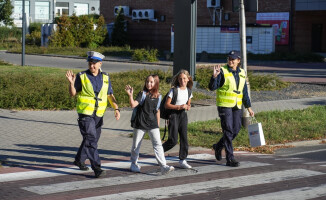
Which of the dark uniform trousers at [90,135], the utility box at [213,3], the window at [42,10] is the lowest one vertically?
the dark uniform trousers at [90,135]

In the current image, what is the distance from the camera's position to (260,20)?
51.0m

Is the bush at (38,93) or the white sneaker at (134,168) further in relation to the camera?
the bush at (38,93)

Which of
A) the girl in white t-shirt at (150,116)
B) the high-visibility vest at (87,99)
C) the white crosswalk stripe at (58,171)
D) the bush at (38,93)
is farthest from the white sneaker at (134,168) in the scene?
the bush at (38,93)

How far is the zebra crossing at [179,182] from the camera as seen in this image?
320 inches

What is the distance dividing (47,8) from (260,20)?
3911 centimetres

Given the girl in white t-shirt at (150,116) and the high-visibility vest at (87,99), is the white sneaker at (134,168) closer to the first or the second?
the girl in white t-shirt at (150,116)

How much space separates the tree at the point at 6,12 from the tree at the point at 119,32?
1577cm

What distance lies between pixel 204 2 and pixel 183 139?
45826 mm

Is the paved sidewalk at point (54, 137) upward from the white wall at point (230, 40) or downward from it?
downward

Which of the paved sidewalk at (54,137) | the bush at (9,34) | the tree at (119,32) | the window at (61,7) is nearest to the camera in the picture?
the paved sidewalk at (54,137)

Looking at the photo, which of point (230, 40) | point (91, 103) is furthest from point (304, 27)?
point (91, 103)

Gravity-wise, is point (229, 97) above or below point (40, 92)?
above

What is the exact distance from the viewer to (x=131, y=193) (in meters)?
8.21

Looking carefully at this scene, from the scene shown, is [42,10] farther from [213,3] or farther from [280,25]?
[280,25]
